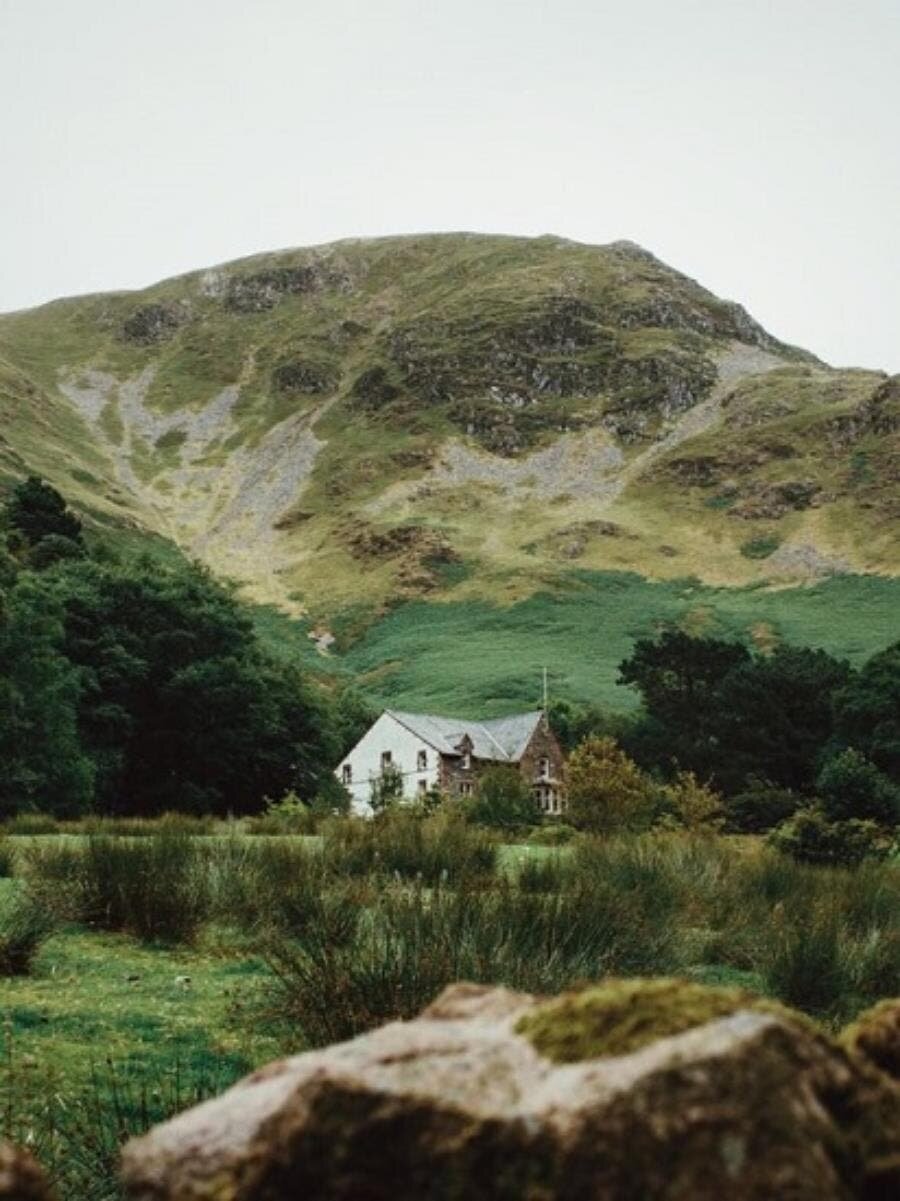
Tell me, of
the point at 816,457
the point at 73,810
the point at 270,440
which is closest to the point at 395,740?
the point at 73,810

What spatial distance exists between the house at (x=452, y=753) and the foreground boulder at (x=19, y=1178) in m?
61.5

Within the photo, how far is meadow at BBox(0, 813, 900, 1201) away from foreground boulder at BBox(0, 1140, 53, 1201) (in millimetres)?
2162

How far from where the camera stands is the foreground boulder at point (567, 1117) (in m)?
1.77

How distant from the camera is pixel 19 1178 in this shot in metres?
2.08

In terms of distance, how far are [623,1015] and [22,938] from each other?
8301 millimetres

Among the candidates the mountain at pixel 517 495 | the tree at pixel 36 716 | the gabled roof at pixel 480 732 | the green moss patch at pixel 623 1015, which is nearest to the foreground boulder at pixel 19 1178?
the green moss patch at pixel 623 1015

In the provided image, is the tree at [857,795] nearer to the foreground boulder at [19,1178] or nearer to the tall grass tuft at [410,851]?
the tall grass tuft at [410,851]

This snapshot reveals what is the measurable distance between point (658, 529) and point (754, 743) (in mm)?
86111

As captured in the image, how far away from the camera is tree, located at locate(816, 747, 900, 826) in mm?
36469

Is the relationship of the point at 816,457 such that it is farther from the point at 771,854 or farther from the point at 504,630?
the point at 771,854

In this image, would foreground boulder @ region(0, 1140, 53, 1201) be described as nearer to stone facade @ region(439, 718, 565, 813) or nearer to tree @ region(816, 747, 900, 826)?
tree @ region(816, 747, 900, 826)

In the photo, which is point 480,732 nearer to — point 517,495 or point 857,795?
point 857,795

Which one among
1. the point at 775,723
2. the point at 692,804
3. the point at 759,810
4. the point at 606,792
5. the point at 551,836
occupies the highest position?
the point at 775,723

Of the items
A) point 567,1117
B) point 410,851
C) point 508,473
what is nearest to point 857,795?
point 410,851
